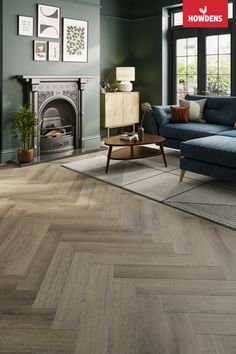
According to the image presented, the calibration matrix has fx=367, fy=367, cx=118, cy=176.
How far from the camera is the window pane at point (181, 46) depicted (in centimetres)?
697

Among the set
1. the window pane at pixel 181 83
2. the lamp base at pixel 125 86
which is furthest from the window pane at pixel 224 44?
the lamp base at pixel 125 86

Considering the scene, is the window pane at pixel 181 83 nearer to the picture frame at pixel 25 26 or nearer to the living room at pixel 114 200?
the living room at pixel 114 200

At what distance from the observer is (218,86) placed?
6.64 metres

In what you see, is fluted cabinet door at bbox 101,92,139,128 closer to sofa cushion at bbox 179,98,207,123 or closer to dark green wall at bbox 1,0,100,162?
dark green wall at bbox 1,0,100,162

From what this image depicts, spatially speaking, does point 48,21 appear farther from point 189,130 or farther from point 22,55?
point 189,130

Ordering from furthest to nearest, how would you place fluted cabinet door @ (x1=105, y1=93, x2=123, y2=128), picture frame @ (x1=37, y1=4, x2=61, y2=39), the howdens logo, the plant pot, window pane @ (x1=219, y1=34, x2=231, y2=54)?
fluted cabinet door @ (x1=105, y1=93, x2=123, y2=128)
window pane @ (x1=219, y1=34, x2=231, y2=54)
the howdens logo
picture frame @ (x1=37, y1=4, x2=61, y2=39)
the plant pot

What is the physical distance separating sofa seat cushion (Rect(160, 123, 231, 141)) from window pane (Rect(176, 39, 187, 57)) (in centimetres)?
229

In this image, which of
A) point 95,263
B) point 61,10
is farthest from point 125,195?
point 61,10

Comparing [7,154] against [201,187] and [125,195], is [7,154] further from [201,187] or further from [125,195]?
[201,187]

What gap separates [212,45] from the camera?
6.59m

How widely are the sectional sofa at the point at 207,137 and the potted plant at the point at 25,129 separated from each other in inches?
70.6

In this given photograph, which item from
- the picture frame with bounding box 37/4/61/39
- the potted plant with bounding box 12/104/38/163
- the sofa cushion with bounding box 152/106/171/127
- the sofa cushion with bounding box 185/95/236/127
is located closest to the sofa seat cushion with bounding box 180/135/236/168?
the sofa cushion with bounding box 185/95/236/127

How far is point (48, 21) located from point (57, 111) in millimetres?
1305

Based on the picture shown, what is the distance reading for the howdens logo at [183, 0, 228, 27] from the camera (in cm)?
621
